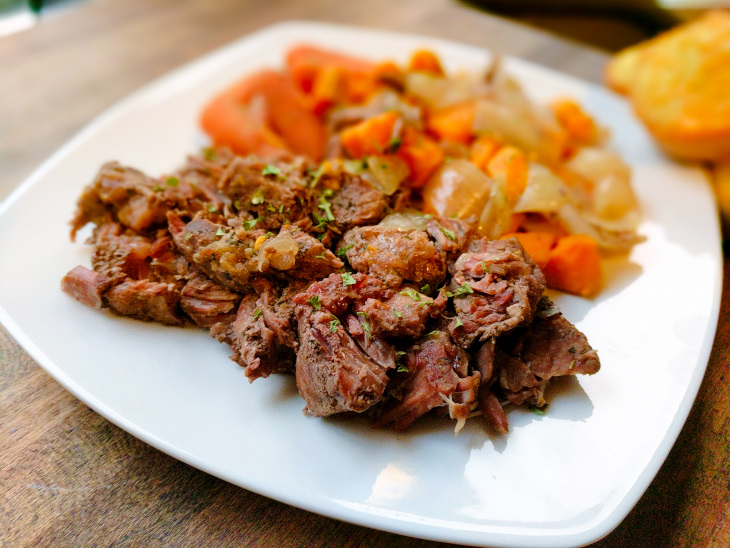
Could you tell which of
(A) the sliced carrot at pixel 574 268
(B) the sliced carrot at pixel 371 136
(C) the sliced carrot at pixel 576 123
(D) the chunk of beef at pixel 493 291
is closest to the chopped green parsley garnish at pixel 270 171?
(B) the sliced carrot at pixel 371 136

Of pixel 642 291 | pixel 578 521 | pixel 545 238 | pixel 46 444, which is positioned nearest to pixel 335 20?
pixel 545 238

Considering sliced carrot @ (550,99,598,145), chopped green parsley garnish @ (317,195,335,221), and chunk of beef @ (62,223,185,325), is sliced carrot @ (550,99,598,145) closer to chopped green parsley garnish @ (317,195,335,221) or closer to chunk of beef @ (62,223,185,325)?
chopped green parsley garnish @ (317,195,335,221)

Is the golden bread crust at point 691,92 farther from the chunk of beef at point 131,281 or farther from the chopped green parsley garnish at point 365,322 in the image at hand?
the chunk of beef at point 131,281

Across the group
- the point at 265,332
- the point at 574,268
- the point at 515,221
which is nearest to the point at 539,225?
the point at 515,221

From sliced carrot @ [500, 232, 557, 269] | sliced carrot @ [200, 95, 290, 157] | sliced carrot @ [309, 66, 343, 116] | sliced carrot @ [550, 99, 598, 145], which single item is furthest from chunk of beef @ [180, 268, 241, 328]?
sliced carrot @ [550, 99, 598, 145]

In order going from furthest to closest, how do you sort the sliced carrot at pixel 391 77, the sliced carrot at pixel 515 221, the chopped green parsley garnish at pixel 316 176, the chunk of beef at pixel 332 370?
the sliced carrot at pixel 391 77, the sliced carrot at pixel 515 221, the chopped green parsley garnish at pixel 316 176, the chunk of beef at pixel 332 370

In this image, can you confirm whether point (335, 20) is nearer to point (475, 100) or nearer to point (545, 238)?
point (475, 100)
